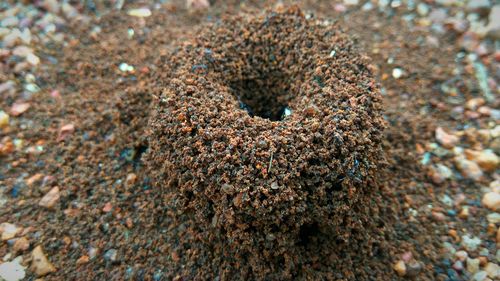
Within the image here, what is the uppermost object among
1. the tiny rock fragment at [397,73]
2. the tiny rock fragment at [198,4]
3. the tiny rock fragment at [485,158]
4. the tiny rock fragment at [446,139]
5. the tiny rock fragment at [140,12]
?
the tiny rock fragment at [140,12]

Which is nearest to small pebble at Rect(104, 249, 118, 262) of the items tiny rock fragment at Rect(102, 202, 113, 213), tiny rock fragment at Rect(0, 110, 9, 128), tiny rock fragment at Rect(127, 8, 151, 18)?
tiny rock fragment at Rect(102, 202, 113, 213)

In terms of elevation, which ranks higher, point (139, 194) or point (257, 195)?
point (257, 195)

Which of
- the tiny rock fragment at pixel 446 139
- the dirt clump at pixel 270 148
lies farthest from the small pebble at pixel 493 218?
the dirt clump at pixel 270 148

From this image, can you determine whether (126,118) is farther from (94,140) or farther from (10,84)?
(10,84)

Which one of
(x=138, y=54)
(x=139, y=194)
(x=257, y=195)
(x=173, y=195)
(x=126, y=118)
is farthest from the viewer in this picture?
(x=138, y=54)

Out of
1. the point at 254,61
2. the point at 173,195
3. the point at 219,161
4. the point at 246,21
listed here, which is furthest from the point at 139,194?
the point at 246,21

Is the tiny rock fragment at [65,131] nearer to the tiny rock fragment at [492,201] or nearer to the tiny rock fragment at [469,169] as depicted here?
the tiny rock fragment at [469,169]

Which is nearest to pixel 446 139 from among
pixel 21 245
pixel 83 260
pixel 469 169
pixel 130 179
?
pixel 469 169
